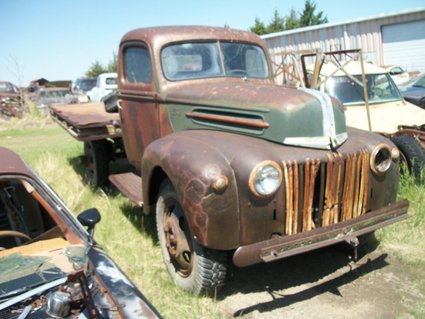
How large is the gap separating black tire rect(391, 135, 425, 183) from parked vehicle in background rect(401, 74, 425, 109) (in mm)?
2545

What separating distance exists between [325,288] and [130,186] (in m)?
2.29

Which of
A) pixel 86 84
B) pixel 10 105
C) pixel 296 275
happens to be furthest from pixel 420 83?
pixel 86 84

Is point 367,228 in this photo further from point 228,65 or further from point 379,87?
point 379,87

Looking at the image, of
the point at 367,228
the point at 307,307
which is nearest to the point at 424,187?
the point at 367,228

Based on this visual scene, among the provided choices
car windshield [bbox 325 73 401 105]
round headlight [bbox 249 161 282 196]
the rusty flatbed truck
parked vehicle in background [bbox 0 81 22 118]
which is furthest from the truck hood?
parked vehicle in background [bbox 0 81 22 118]

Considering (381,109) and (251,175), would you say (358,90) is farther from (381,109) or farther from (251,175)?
(251,175)

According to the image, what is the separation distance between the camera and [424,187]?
4738 millimetres

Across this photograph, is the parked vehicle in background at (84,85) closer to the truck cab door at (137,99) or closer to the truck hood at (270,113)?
the truck cab door at (137,99)

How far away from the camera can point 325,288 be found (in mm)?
3352

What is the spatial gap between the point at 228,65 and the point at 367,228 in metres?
2.15

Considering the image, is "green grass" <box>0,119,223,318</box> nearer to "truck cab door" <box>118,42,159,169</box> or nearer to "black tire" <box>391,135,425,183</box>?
"truck cab door" <box>118,42,159,169</box>

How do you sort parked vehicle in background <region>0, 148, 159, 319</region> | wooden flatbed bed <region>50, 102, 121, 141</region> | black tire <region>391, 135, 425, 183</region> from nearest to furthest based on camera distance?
parked vehicle in background <region>0, 148, 159, 319</region> < black tire <region>391, 135, 425, 183</region> < wooden flatbed bed <region>50, 102, 121, 141</region>

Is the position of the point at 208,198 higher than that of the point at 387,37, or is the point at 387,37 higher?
the point at 387,37

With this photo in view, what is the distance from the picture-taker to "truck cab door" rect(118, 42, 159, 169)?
14.5 feet
